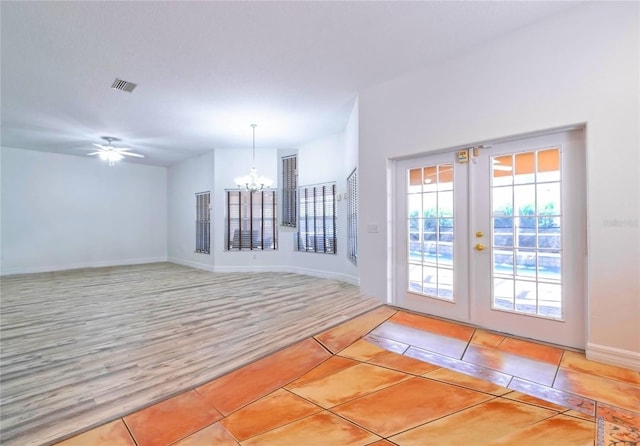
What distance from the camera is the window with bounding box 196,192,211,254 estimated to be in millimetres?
7649

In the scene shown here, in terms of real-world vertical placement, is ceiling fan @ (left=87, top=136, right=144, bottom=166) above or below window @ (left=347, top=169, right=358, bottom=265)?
above

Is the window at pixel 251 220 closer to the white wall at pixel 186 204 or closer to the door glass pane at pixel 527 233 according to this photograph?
the white wall at pixel 186 204

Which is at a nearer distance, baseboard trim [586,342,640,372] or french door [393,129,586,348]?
baseboard trim [586,342,640,372]

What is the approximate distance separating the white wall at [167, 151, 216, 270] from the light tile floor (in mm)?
5616

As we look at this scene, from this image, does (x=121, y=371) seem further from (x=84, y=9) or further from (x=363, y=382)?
(x=84, y=9)

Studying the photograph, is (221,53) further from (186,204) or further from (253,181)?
(186,204)

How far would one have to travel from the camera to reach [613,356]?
238 centimetres

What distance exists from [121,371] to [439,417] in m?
2.47

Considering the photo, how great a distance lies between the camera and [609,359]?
239 centimetres

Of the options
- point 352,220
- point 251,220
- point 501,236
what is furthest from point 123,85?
point 501,236

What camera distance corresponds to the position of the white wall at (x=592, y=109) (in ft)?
7.66

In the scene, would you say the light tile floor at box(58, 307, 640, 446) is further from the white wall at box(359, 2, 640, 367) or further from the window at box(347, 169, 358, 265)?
the window at box(347, 169, 358, 265)

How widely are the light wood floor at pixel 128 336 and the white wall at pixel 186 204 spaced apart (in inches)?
92.3

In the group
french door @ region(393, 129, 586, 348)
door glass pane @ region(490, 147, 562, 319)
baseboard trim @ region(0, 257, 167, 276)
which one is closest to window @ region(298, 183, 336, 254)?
french door @ region(393, 129, 586, 348)
